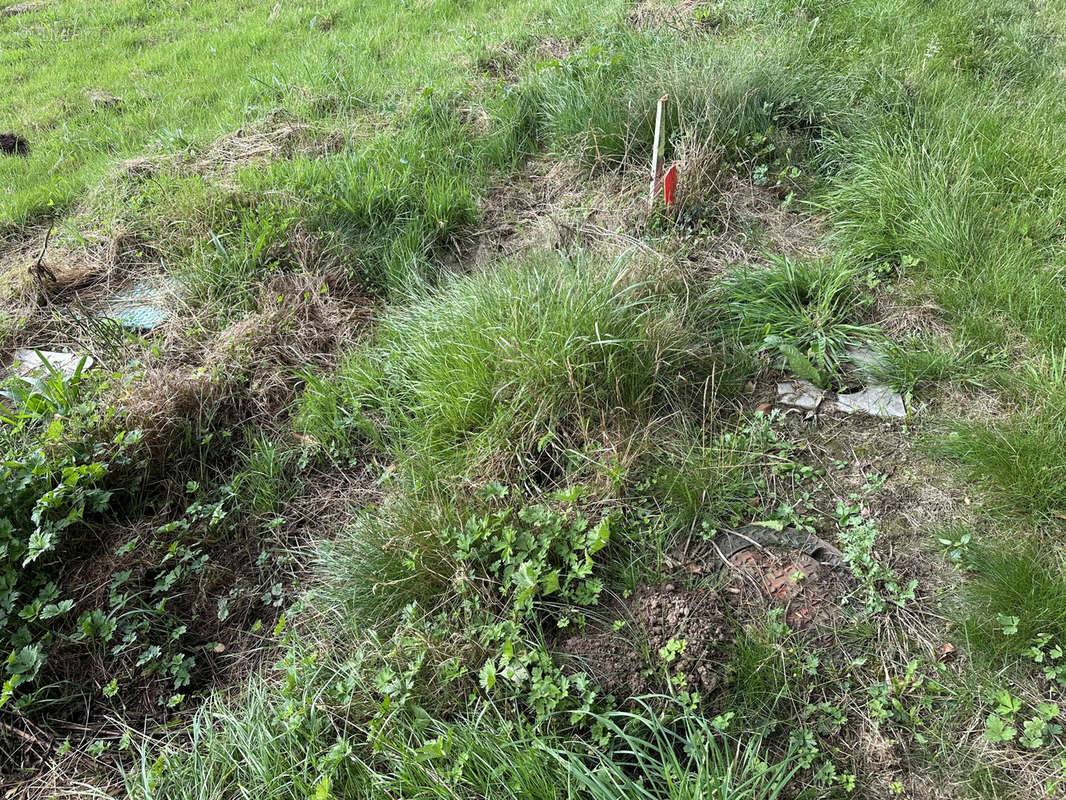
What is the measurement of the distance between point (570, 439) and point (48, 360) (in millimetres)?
2672

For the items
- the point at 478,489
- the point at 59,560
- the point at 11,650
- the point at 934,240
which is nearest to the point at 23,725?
the point at 11,650

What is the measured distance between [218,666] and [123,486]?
93 centimetres

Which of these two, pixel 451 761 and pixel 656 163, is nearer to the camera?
pixel 451 761

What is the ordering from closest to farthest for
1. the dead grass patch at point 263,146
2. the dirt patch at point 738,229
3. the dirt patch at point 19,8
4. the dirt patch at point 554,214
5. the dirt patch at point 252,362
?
the dirt patch at point 252,362, the dirt patch at point 738,229, the dirt patch at point 554,214, the dead grass patch at point 263,146, the dirt patch at point 19,8

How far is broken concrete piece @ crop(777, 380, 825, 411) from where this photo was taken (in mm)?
2914

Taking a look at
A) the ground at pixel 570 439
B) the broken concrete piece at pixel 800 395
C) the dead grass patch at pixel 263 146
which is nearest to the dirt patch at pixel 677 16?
the ground at pixel 570 439

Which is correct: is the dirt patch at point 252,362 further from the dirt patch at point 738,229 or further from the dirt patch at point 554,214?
the dirt patch at point 738,229

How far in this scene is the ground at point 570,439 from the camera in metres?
2.02

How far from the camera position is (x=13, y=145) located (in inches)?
221

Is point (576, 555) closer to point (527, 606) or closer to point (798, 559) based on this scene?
point (527, 606)

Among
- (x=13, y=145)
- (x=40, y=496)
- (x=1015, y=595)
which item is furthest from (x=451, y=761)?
(x=13, y=145)

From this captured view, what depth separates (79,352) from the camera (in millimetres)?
3572

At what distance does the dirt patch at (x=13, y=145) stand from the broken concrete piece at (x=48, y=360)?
2917 millimetres

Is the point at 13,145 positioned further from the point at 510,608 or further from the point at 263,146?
the point at 510,608
